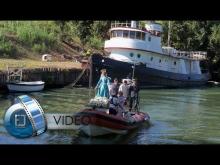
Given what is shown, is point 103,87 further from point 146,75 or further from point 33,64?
point 146,75

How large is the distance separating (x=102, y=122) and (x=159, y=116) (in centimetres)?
337

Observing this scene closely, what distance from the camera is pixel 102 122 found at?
8.23m

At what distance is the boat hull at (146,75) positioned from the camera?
1611 cm

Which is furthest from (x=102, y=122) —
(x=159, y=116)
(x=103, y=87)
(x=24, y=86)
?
(x=24, y=86)

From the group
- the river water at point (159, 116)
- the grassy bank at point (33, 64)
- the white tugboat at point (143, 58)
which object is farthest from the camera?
the white tugboat at point (143, 58)

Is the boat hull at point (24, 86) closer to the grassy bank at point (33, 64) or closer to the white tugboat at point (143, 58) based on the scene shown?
the grassy bank at point (33, 64)

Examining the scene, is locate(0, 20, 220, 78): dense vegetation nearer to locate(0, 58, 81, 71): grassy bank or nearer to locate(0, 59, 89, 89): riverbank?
locate(0, 58, 81, 71): grassy bank

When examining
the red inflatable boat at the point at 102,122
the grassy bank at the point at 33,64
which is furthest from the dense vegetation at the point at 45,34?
the red inflatable boat at the point at 102,122

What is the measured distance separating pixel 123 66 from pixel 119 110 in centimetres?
808

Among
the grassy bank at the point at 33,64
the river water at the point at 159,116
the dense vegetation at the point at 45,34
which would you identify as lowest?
the river water at the point at 159,116

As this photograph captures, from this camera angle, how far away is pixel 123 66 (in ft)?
54.1

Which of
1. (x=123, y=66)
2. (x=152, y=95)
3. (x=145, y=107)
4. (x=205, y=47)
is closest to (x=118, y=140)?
(x=145, y=107)

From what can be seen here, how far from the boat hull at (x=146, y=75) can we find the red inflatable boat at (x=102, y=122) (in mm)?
6914
